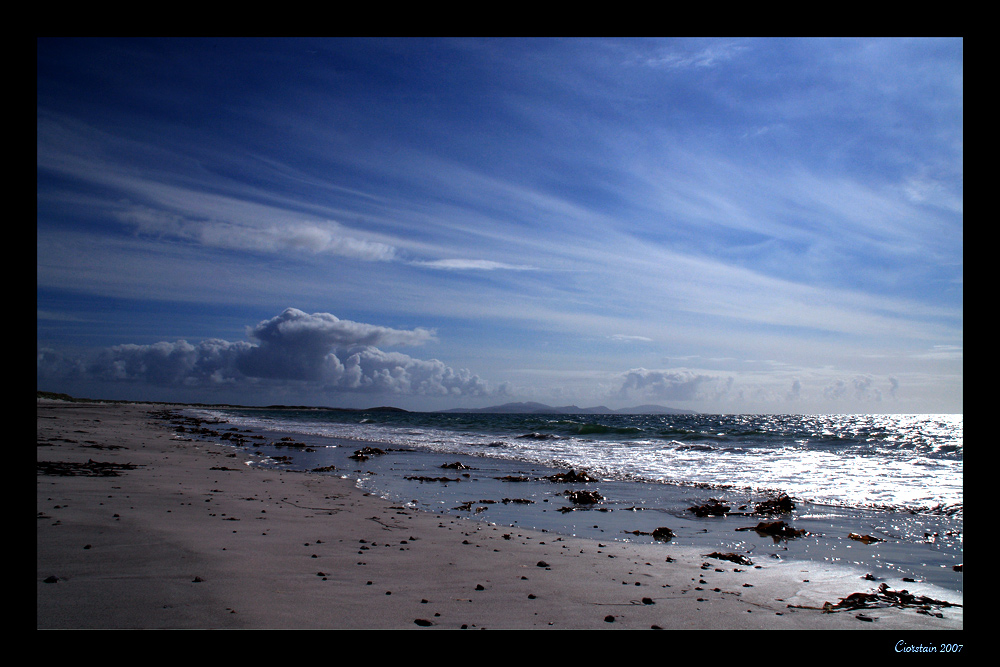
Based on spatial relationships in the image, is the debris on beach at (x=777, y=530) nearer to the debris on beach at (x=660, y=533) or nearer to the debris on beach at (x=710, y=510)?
the debris on beach at (x=710, y=510)

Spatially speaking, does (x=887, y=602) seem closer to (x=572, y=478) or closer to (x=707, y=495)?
(x=707, y=495)

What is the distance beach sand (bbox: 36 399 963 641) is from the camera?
396 centimetres

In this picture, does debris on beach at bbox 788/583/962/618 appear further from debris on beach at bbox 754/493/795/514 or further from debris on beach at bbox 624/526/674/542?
debris on beach at bbox 754/493/795/514

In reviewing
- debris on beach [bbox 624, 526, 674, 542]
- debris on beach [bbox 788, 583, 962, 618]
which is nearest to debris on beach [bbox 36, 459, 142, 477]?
debris on beach [bbox 624, 526, 674, 542]

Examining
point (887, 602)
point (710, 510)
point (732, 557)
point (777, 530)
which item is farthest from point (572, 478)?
point (887, 602)

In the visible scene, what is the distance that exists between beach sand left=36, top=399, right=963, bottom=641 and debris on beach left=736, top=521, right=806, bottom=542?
157 centimetres

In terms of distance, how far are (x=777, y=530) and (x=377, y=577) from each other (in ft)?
20.3

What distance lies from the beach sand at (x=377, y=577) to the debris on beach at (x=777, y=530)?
5.16 ft

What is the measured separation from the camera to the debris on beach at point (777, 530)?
24.9 feet

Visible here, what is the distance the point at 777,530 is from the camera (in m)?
7.74

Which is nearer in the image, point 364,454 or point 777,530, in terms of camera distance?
point 777,530
